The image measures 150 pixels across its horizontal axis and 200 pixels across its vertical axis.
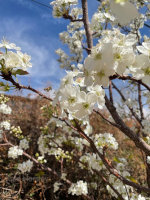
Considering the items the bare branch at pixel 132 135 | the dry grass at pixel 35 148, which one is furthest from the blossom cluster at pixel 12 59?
the dry grass at pixel 35 148

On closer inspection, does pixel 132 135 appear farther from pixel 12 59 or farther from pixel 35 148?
pixel 35 148

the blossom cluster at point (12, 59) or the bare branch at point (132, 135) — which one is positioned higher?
the blossom cluster at point (12, 59)

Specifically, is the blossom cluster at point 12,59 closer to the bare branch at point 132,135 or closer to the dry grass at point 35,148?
the bare branch at point 132,135

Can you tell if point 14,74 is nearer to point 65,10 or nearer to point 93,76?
point 93,76

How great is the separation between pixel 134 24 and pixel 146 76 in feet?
11.8

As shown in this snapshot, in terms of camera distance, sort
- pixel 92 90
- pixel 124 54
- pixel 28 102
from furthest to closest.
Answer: pixel 28 102
pixel 92 90
pixel 124 54

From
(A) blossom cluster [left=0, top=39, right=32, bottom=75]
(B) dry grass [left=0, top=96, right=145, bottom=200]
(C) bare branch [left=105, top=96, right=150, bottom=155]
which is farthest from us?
(B) dry grass [left=0, top=96, right=145, bottom=200]

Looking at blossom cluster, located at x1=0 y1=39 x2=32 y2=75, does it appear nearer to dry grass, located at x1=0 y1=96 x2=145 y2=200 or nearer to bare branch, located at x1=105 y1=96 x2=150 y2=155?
bare branch, located at x1=105 y1=96 x2=150 y2=155

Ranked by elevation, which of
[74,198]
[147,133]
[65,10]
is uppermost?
[65,10]

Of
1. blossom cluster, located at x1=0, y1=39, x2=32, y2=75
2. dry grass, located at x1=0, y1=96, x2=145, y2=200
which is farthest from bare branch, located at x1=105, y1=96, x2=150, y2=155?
dry grass, located at x1=0, y1=96, x2=145, y2=200

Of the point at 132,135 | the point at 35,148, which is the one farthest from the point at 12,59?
the point at 35,148

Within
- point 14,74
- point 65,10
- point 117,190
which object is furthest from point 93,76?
point 117,190

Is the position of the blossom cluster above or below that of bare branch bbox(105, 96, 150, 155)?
above

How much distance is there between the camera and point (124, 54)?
2.39 ft
